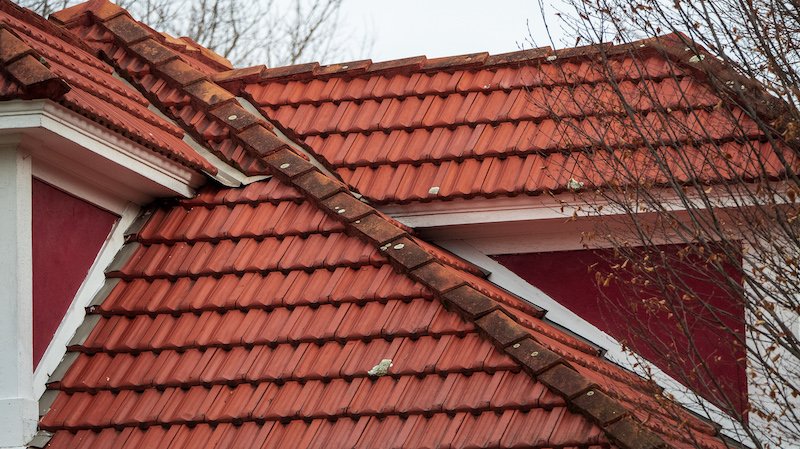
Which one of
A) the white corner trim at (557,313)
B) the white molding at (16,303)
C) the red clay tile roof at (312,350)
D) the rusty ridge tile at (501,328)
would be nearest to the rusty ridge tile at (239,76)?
the red clay tile roof at (312,350)

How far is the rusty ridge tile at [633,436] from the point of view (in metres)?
6.56

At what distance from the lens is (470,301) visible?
7625 millimetres

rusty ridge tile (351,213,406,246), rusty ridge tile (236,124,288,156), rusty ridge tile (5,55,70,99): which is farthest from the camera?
rusty ridge tile (236,124,288,156)

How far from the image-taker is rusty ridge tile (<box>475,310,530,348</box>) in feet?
24.1

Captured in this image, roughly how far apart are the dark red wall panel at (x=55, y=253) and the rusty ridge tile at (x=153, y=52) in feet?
6.37

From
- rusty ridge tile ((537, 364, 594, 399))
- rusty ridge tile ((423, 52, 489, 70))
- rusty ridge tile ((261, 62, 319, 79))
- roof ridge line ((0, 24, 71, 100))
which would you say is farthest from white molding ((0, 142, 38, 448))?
rusty ridge tile ((423, 52, 489, 70))

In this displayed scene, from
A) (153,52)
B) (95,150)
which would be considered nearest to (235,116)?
(153,52)

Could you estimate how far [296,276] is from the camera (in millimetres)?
8258

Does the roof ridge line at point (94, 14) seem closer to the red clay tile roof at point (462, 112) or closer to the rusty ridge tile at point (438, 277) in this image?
the red clay tile roof at point (462, 112)

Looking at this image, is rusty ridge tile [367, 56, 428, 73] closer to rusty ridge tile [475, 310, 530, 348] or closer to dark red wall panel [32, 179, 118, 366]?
dark red wall panel [32, 179, 118, 366]

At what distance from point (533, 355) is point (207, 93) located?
376 centimetres

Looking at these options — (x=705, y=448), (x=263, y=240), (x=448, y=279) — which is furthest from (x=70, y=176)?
(x=705, y=448)

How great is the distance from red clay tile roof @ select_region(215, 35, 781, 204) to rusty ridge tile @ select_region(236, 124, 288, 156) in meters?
0.62

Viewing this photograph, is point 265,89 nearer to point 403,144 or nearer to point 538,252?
point 403,144
